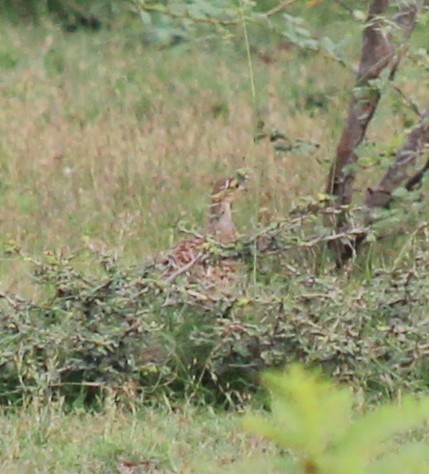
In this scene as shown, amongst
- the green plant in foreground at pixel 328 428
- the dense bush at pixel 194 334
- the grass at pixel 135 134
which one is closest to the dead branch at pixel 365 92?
the grass at pixel 135 134

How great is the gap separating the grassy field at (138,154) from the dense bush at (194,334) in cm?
24

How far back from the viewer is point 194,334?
4738mm

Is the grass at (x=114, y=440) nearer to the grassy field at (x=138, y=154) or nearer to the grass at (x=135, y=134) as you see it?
the grassy field at (x=138, y=154)

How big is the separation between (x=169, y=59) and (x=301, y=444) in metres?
8.81

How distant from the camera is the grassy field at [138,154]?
13.4 ft

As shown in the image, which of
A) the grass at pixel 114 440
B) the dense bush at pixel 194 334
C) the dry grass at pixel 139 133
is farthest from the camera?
the dry grass at pixel 139 133

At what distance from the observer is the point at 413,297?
4.89 meters

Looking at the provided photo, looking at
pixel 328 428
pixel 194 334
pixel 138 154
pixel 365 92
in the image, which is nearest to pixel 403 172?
pixel 365 92

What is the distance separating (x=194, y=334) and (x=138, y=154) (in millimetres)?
3442

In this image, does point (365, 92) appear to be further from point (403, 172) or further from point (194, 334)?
point (194, 334)

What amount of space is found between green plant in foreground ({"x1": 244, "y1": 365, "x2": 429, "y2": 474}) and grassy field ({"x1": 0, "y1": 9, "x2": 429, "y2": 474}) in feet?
7.96

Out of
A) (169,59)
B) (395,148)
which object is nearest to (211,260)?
(395,148)

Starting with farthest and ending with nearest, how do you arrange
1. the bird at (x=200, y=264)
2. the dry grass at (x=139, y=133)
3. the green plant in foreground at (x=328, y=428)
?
the dry grass at (x=139, y=133) → the bird at (x=200, y=264) → the green plant in foreground at (x=328, y=428)

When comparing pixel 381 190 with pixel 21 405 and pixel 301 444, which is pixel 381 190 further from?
pixel 301 444
